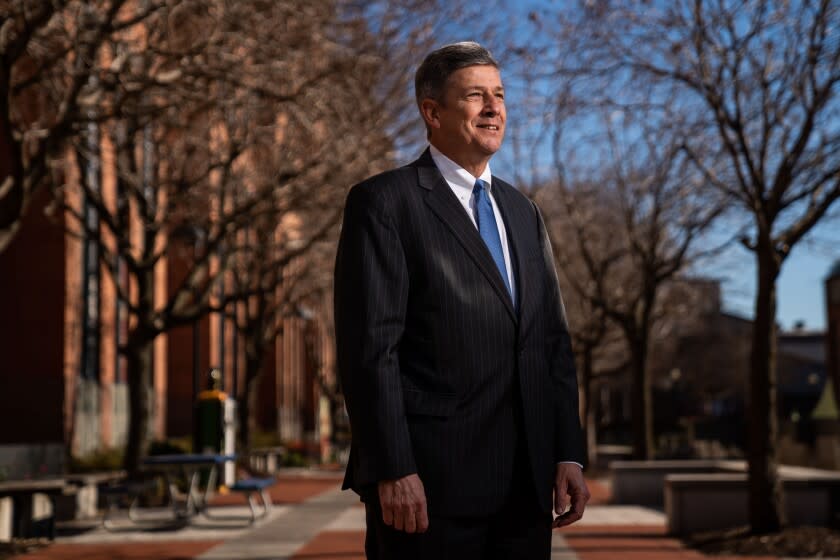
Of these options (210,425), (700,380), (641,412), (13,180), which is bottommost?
(210,425)

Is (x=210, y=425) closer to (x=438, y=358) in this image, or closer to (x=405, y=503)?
(x=438, y=358)

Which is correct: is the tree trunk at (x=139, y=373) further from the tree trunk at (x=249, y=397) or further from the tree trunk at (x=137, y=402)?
the tree trunk at (x=249, y=397)

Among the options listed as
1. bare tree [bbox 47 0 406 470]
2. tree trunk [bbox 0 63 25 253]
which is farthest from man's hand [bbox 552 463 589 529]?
bare tree [bbox 47 0 406 470]

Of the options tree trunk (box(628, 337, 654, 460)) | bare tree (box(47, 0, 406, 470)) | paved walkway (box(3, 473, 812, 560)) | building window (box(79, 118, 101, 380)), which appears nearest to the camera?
paved walkway (box(3, 473, 812, 560))

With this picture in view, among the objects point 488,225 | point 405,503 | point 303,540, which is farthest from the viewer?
point 303,540

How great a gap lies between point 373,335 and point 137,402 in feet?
61.4

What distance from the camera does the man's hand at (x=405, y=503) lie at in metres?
3.32

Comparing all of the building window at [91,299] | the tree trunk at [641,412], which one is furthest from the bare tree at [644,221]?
the building window at [91,299]

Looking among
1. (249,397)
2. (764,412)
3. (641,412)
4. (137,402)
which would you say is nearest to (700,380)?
(249,397)

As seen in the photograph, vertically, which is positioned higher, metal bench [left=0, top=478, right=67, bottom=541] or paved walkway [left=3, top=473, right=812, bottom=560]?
metal bench [left=0, top=478, right=67, bottom=541]

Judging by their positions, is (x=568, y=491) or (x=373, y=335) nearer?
(x=373, y=335)

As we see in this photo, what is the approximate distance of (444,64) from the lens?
146 inches

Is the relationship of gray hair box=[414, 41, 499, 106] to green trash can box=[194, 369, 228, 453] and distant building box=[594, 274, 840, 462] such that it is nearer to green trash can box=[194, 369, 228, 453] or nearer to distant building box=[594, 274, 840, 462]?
green trash can box=[194, 369, 228, 453]

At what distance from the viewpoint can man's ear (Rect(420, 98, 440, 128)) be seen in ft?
12.2
